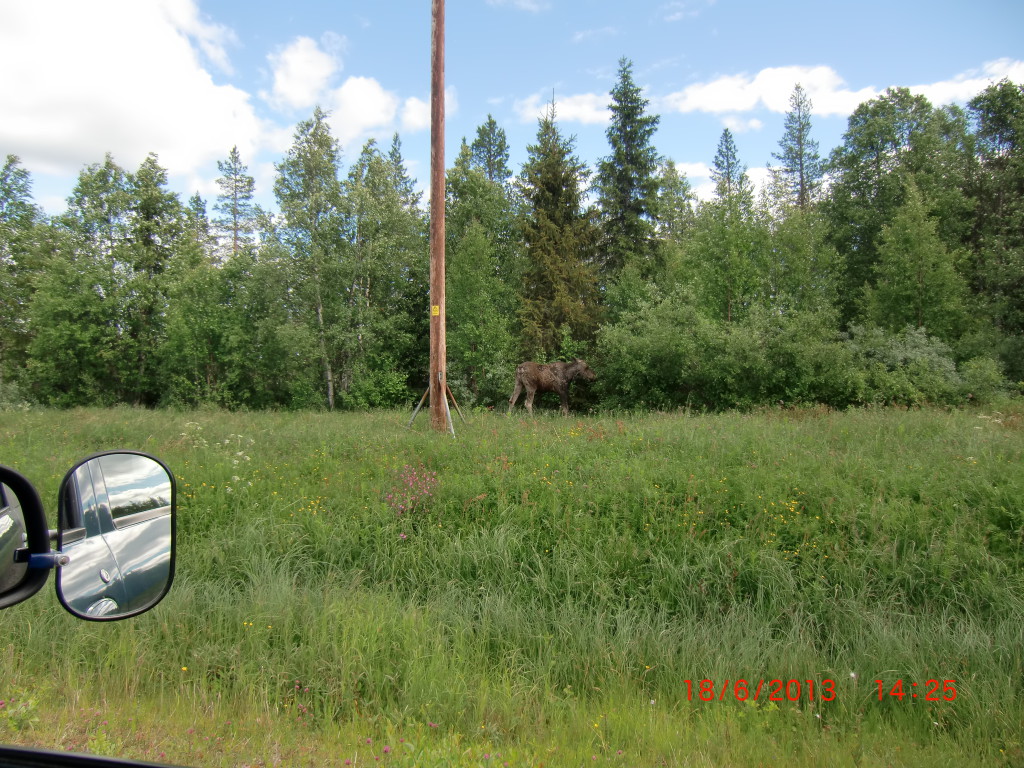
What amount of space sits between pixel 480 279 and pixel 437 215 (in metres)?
10.1

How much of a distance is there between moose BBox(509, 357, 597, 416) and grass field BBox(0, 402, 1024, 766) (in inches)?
278

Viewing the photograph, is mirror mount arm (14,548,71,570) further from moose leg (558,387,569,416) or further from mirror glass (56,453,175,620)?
moose leg (558,387,569,416)

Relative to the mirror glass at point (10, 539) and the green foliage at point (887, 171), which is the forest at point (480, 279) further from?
the mirror glass at point (10, 539)

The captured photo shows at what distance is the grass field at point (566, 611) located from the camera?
10.6 ft

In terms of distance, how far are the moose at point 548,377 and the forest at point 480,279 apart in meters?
1.01

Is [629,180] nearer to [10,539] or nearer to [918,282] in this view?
[918,282]

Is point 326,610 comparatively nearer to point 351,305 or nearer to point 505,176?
point 351,305

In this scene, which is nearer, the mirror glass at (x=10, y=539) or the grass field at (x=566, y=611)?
the mirror glass at (x=10, y=539)

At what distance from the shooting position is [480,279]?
68.6 ft

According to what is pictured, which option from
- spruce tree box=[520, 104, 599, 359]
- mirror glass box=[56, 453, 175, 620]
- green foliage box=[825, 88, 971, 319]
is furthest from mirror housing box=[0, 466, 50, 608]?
green foliage box=[825, 88, 971, 319]

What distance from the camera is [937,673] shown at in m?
4.06

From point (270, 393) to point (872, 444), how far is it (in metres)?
21.3

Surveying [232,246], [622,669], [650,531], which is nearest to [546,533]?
[650,531]

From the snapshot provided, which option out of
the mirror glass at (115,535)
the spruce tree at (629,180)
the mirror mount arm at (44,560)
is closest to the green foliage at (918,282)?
the spruce tree at (629,180)
